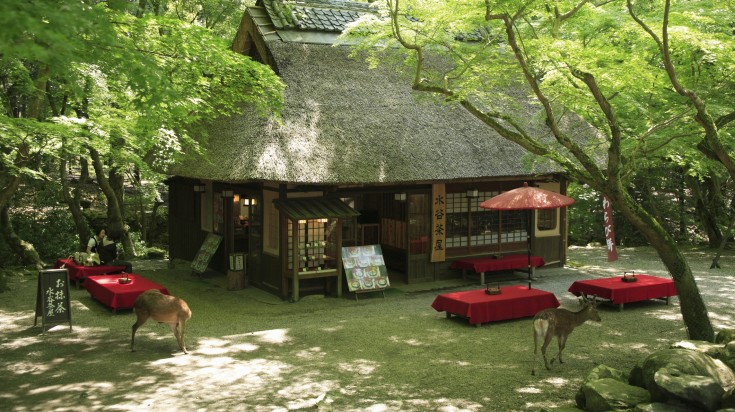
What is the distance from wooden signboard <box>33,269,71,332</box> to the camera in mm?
11008

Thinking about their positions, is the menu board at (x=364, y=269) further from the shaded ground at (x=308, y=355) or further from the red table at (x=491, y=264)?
the red table at (x=491, y=264)

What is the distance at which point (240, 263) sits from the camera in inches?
589

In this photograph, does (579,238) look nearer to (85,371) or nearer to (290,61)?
(290,61)

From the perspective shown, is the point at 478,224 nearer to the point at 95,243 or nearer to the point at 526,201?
the point at 526,201

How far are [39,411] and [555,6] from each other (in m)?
8.47

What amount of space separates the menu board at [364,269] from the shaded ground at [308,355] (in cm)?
31

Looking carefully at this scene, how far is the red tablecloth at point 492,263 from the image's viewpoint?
15.6 metres

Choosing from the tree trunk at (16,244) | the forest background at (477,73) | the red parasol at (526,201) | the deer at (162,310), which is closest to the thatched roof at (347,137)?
the red parasol at (526,201)

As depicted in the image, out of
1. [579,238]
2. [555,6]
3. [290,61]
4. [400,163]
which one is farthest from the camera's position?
[579,238]

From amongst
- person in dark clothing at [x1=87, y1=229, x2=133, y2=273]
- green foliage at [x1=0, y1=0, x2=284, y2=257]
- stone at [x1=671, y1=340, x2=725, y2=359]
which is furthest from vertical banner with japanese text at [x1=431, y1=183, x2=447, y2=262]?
stone at [x1=671, y1=340, x2=725, y2=359]

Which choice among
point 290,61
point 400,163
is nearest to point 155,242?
point 290,61

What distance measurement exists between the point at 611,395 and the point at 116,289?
8983 mm

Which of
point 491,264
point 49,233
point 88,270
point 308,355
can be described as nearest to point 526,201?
point 491,264

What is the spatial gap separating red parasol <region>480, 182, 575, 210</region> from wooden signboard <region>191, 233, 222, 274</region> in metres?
6.55
